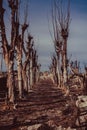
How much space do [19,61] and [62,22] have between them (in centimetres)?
818

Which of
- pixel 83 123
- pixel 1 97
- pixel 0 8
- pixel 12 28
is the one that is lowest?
pixel 1 97

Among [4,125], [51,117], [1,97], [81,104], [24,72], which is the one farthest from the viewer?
[24,72]

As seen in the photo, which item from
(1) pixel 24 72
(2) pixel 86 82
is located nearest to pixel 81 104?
(2) pixel 86 82

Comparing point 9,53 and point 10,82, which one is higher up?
point 9,53

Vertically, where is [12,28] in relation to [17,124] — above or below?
above

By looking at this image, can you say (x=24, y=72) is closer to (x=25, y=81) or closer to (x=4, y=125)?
(x=25, y=81)

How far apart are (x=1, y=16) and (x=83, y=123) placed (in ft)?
35.7

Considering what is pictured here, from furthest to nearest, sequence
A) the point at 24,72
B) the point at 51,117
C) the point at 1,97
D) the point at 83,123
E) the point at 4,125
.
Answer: the point at 24,72 → the point at 1,97 → the point at 51,117 → the point at 4,125 → the point at 83,123

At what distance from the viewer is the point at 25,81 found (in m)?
31.8

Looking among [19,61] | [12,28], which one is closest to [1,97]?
[19,61]

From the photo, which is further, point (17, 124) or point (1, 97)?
point (1, 97)

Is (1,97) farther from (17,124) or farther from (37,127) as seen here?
(37,127)

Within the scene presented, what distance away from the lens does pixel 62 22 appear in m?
31.0

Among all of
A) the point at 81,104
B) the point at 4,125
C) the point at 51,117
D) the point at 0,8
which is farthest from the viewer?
the point at 0,8
